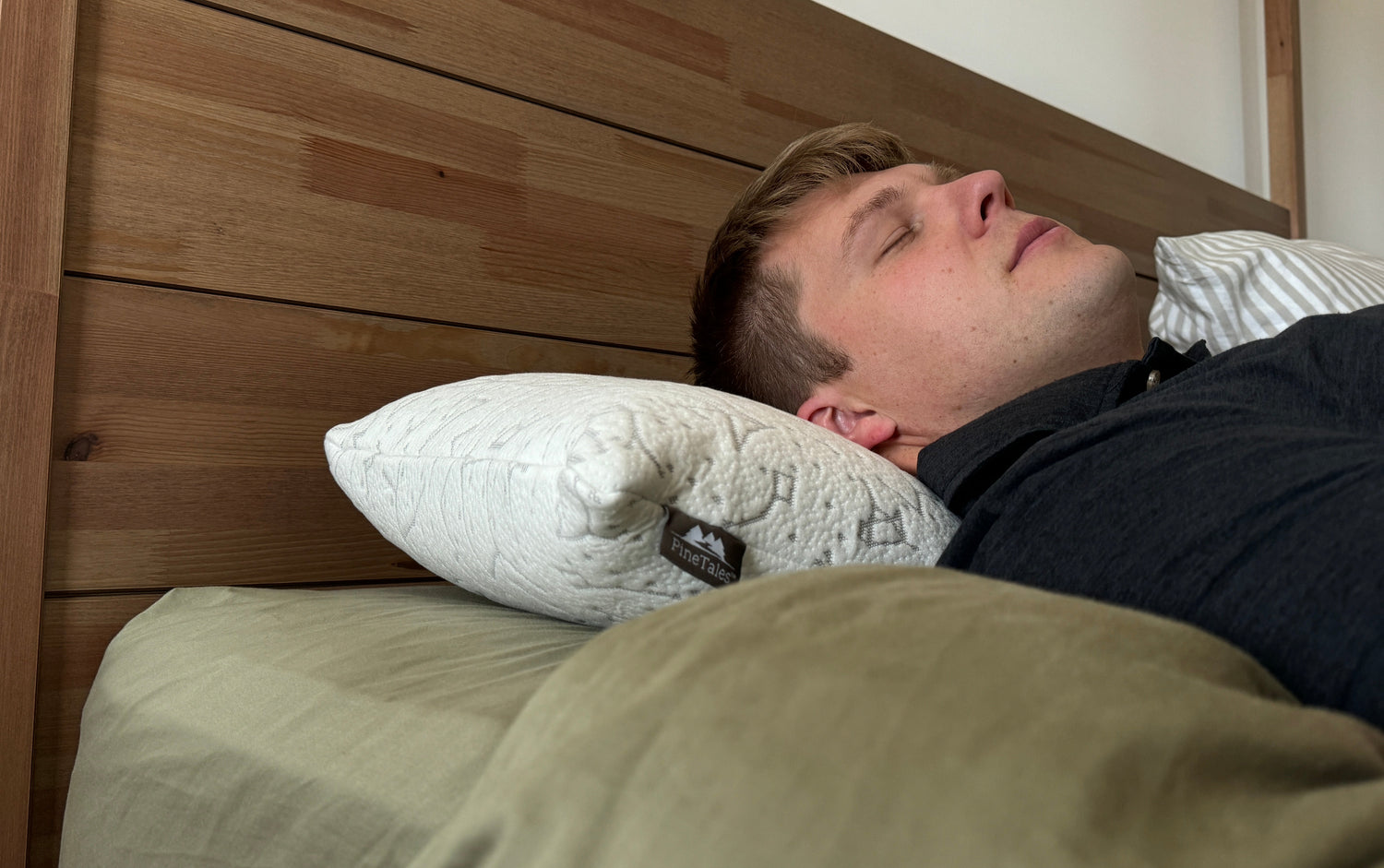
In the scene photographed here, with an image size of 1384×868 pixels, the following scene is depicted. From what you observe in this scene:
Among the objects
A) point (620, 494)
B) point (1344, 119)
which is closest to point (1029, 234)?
point (620, 494)

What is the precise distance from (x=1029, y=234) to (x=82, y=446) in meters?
0.91

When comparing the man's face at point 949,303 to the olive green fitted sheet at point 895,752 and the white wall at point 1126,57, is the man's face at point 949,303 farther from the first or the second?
the white wall at point 1126,57

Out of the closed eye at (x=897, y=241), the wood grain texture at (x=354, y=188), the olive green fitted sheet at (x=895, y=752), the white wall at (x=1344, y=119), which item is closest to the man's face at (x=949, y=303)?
the closed eye at (x=897, y=241)

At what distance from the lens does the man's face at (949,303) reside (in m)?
0.96

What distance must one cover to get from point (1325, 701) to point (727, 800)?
27 cm

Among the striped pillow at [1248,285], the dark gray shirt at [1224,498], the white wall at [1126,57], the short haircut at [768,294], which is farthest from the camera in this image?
the white wall at [1126,57]

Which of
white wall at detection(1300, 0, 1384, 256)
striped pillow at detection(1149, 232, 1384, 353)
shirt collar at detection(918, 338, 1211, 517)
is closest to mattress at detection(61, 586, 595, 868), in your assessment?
shirt collar at detection(918, 338, 1211, 517)

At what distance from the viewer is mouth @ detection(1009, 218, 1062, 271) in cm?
100

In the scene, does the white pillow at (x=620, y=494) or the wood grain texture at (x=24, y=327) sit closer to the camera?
the white pillow at (x=620, y=494)

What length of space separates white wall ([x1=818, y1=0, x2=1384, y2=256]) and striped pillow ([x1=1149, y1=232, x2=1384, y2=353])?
2.07 ft

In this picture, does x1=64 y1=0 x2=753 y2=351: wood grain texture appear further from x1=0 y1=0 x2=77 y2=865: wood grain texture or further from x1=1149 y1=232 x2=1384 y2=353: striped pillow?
x1=1149 y1=232 x2=1384 y2=353: striped pillow

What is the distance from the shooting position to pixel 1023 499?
0.61 metres

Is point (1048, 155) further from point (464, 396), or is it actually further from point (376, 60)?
point (464, 396)

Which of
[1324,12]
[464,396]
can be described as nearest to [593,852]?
[464,396]
